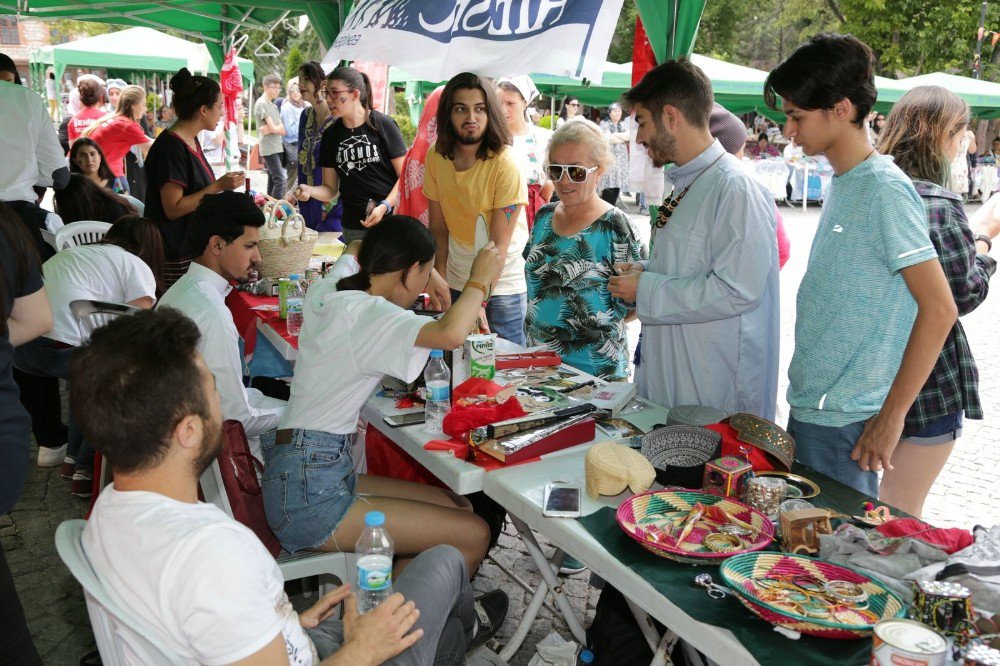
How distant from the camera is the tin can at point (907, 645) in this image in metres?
1.20

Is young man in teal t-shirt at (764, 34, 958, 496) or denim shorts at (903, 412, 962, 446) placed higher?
young man in teal t-shirt at (764, 34, 958, 496)

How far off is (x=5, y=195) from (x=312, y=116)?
2.21 meters

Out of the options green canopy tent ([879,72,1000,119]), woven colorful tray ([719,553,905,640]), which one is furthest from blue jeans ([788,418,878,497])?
green canopy tent ([879,72,1000,119])

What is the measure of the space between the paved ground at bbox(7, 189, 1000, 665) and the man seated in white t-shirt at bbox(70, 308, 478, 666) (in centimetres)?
148

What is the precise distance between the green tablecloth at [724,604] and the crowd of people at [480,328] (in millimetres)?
415

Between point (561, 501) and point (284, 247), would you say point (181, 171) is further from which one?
point (561, 501)

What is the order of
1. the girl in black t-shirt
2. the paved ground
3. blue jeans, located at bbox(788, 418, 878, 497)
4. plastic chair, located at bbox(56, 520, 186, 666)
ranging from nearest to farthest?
plastic chair, located at bbox(56, 520, 186, 666) < blue jeans, located at bbox(788, 418, 878, 497) < the paved ground < the girl in black t-shirt

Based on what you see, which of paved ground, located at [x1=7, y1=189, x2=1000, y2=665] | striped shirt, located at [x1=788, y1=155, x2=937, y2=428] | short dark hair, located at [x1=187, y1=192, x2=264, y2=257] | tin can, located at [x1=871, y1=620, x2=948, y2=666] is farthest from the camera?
short dark hair, located at [x1=187, y1=192, x2=264, y2=257]

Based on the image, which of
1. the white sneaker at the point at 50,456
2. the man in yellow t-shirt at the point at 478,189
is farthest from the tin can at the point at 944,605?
the white sneaker at the point at 50,456

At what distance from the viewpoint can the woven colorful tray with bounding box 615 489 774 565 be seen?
167cm

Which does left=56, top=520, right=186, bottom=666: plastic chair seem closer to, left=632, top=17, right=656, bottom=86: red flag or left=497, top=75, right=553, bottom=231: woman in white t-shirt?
left=632, top=17, right=656, bottom=86: red flag

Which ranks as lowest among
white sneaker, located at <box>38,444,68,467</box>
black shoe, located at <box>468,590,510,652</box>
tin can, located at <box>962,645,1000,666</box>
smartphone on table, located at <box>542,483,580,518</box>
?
white sneaker, located at <box>38,444,68,467</box>

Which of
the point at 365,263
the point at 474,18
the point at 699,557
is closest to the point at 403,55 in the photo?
the point at 474,18

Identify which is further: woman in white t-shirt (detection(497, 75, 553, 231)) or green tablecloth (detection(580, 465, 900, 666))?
woman in white t-shirt (detection(497, 75, 553, 231))
